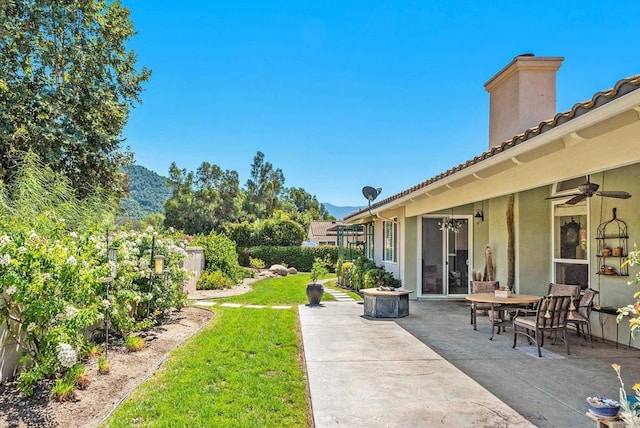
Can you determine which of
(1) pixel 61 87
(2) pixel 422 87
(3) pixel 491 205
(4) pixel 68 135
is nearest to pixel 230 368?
(3) pixel 491 205

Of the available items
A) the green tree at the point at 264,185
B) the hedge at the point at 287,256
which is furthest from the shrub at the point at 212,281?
the green tree at the point at 264,185

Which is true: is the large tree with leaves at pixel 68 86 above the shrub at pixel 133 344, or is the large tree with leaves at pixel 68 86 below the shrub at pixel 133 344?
above

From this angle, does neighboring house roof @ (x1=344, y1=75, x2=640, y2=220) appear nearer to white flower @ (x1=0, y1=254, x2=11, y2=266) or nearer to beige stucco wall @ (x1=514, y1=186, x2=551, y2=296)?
beige stucco wall @ (x1=514, y1=186, x2=551, y2=296)

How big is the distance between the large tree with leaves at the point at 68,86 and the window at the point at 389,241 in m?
9.92

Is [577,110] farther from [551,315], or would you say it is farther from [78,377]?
[78,377]

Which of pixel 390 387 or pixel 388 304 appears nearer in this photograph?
pixel 390 387

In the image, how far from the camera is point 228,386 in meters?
4.99

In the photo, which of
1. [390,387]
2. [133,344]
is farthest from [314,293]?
[390,387]

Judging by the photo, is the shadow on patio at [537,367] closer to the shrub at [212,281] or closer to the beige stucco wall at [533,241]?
the beige stucco wall at [533,241]

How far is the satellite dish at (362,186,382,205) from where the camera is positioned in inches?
575

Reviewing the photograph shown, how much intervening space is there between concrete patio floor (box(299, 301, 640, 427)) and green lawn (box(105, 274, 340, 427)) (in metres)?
0.31

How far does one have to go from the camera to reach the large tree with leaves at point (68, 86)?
40.4ft

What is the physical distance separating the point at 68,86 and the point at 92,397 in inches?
478

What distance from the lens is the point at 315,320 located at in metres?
9.20
